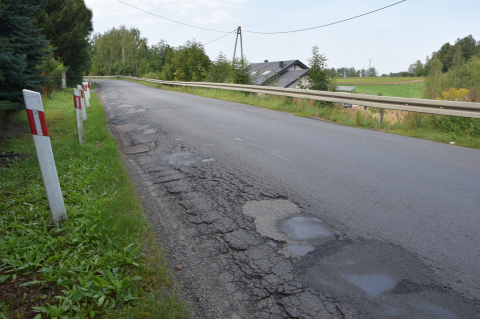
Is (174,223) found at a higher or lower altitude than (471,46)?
lower

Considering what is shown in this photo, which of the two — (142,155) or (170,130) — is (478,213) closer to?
(142,155)

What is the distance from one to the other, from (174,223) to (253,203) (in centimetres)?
99

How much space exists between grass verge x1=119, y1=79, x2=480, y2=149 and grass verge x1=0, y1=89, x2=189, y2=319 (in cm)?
691

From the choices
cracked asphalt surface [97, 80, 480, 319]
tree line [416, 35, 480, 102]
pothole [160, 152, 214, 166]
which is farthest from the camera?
tree line [416, 35, 480, 102]

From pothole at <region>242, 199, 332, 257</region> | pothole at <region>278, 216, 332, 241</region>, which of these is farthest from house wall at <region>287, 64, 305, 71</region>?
pothole at <region>278, 216, 332, 241</region>

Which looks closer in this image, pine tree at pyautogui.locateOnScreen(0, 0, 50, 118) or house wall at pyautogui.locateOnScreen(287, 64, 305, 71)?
pine tree at pyautogui.locateOnScreen(0, 0, 50, 118)

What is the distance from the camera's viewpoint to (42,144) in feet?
10.6

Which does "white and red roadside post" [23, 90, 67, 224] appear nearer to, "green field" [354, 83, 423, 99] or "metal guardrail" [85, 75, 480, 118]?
"metal guardrail" [85, 75, 480, 118]

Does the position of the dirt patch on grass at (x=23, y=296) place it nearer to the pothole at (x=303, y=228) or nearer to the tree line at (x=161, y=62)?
the pothole at (x=303, y=228)

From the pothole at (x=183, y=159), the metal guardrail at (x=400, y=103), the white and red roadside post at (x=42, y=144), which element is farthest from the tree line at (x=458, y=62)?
the white and red roadside post at (x=42, y=144)

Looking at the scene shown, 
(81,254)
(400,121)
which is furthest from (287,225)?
(400,121)

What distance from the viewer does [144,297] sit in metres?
2.40

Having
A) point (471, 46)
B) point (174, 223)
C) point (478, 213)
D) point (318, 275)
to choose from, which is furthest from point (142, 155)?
point (471, 46)

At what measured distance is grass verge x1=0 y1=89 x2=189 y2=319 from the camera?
232 cm
